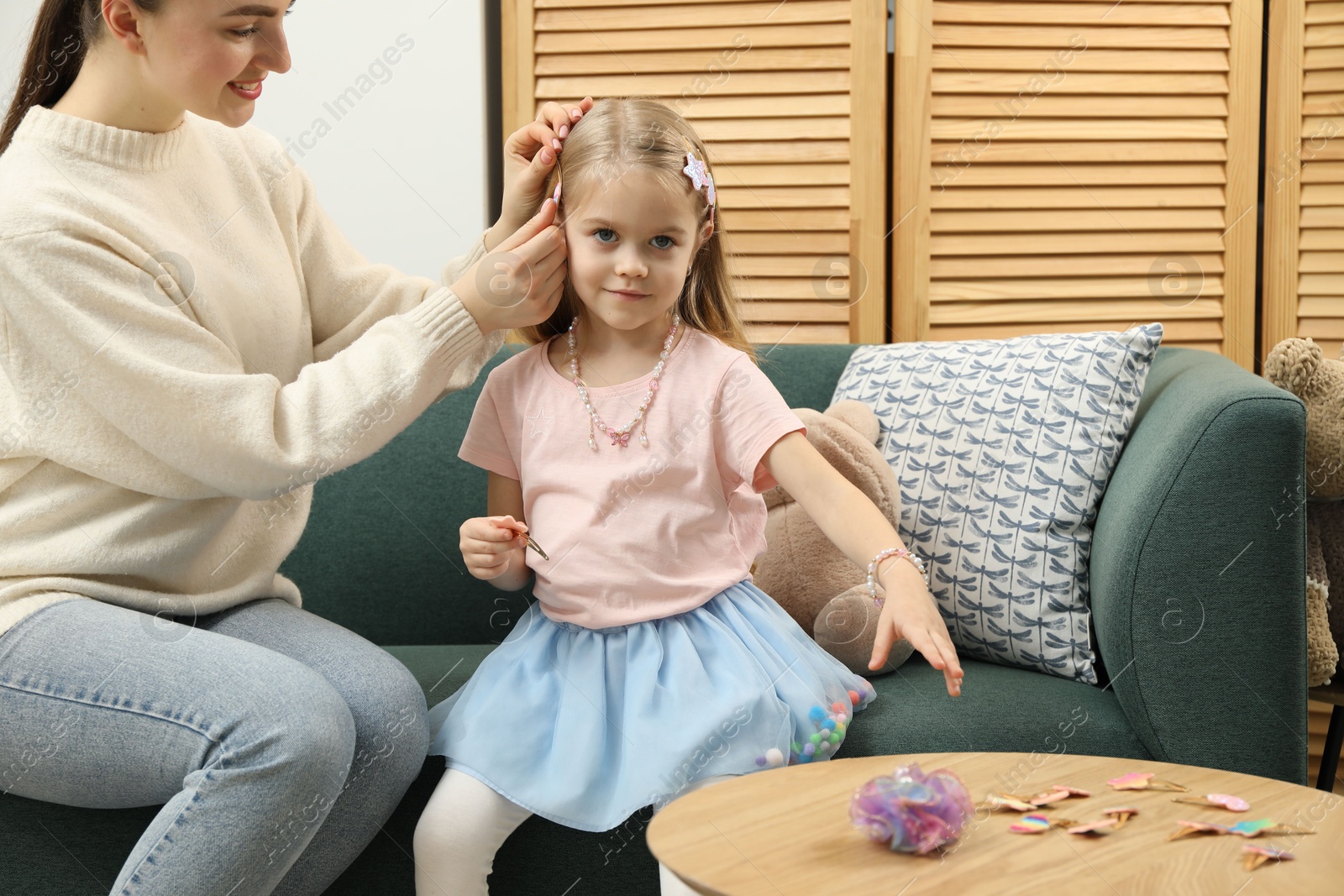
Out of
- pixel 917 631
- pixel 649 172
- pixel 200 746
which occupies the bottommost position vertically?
pixel 200 746

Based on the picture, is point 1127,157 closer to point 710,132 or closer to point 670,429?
point 710,132

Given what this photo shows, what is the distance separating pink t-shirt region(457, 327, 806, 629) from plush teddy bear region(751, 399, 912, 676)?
176mm

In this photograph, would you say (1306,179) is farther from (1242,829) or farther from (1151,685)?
(1242,829)

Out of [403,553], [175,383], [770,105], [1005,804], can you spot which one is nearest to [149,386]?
[175,383]

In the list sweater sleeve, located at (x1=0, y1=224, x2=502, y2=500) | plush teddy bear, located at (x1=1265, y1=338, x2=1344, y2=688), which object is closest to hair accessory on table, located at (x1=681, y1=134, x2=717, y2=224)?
sweater sleeve, located at (x1=0, y1=224, x2=502, y2=500)

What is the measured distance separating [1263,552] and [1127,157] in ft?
3.72

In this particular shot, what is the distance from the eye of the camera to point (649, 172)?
1109 mm

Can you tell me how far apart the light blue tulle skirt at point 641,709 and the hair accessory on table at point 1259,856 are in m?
0.41

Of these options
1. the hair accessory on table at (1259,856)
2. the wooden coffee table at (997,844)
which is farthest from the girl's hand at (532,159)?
the hair accessory on table at (1259,856)

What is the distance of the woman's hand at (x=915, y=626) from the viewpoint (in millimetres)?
809

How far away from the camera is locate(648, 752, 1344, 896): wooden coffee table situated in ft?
2.20

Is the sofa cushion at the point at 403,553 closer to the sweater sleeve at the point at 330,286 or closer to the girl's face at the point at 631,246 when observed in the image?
the sweater sleeve at the point at 330,286

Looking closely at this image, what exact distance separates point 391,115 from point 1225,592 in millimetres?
1656

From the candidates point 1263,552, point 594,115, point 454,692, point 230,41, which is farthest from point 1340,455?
point 230,41
